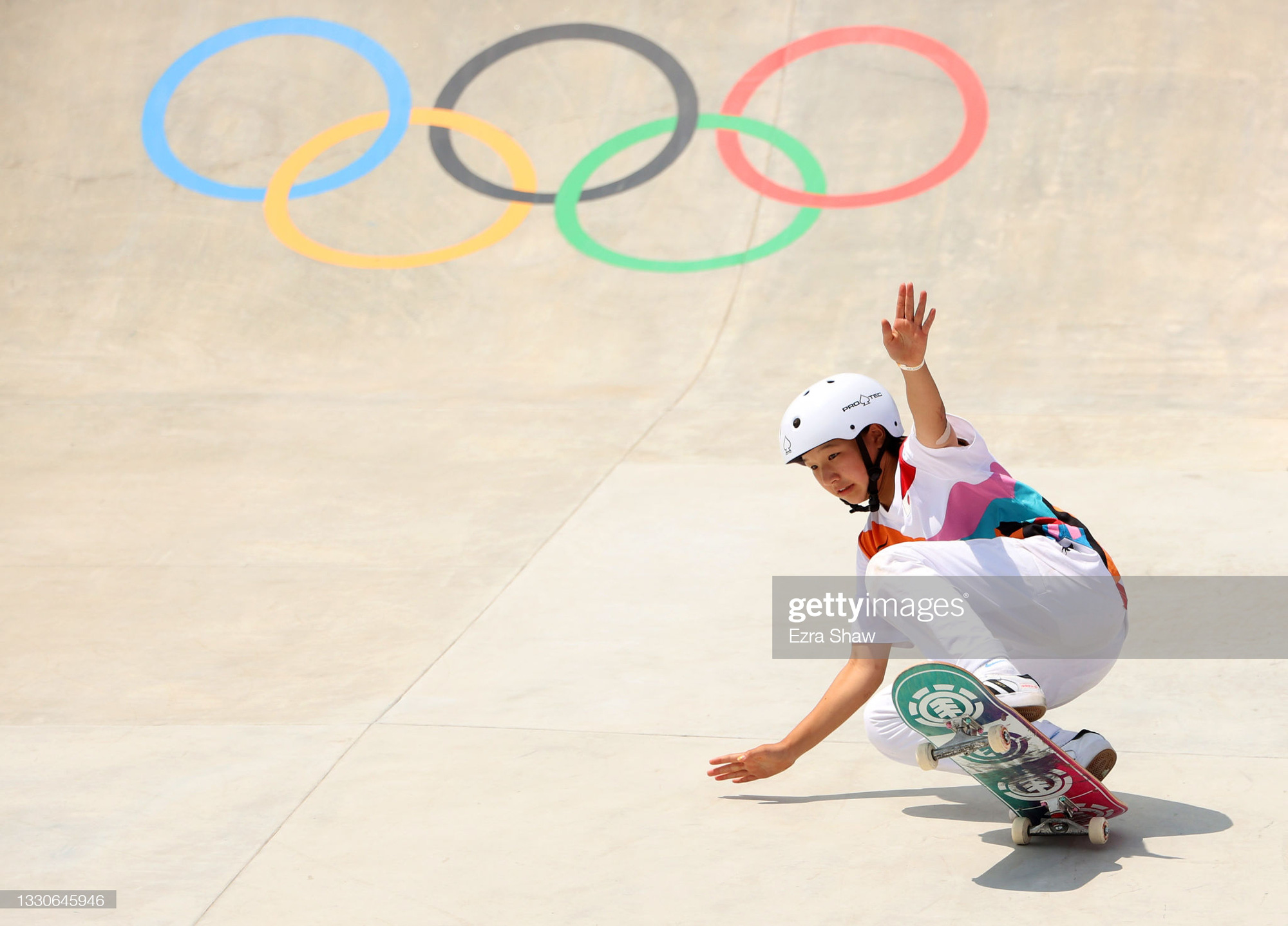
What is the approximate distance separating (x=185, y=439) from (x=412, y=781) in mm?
4781

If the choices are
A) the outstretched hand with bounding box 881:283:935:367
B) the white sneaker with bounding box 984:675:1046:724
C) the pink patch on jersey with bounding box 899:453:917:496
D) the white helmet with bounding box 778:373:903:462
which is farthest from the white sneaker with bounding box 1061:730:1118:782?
the outstretched hand with bounding box 881:283:935:367

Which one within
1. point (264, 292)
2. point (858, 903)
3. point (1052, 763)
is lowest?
point (858, 903)

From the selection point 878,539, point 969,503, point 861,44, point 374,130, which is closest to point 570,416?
point 374,130

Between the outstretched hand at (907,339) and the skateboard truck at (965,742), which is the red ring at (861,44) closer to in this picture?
the outstretched hand at (907,339)

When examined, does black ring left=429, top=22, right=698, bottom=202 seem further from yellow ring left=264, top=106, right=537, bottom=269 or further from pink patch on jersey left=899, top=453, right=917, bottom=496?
pink patch on jersey left=899, top=453, right=917, bottom=496

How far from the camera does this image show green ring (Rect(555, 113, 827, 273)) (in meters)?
10.0

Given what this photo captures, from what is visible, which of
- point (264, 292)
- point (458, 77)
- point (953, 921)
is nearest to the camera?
point (953, 921)

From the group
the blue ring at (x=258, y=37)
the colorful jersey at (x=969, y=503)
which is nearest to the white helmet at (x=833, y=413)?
the colorful jersey at (x=969, y=503)

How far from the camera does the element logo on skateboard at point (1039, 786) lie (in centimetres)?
313

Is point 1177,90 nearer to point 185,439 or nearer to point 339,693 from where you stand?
point 185,439

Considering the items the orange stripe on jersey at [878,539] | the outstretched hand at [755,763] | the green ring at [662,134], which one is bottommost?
the outstretched hand at [755,763]

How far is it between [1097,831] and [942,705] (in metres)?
0.67

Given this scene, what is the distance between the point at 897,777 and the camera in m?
3.82

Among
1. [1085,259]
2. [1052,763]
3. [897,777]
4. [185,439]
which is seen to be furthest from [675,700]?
[1085,259]
